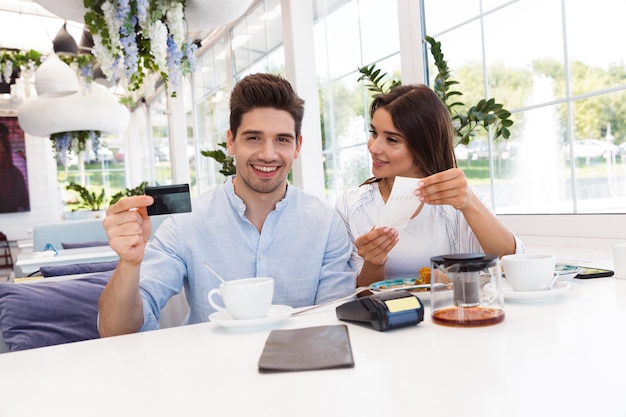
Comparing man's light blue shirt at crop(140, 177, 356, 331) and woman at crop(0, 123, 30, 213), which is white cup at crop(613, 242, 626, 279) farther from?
woman at crop(0, 123, 30, 213)

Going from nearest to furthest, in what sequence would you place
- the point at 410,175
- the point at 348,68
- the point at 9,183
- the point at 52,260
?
the point at 410,175 < the point at 52,260 < the point at 348,68 < the point at 9,183

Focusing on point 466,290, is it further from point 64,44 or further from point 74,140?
point 74,140

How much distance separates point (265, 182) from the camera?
5.70ft

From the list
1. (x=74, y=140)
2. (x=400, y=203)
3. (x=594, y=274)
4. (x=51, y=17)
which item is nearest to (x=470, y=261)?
(x=400, y=203)

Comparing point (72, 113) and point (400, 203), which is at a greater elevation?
point (72, 113)

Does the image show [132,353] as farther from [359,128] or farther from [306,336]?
[359,128]

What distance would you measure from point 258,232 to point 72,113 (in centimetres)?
325

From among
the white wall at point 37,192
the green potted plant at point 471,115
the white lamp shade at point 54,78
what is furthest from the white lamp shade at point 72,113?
the white wall at point 37,192

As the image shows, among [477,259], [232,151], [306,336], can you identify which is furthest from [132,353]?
[232,151]

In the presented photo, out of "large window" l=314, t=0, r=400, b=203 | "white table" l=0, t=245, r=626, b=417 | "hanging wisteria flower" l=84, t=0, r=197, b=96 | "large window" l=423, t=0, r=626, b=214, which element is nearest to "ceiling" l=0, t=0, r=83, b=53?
"large window" l=314, t=0, r=400, b=203

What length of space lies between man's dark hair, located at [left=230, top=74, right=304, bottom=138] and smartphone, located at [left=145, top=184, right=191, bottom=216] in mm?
660

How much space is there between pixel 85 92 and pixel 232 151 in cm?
320

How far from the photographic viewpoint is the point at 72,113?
4301 mm

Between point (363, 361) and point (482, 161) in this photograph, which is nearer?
point (363, 361)
